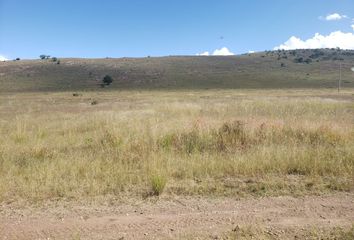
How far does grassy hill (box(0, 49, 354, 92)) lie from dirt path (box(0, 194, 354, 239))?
80774 mm

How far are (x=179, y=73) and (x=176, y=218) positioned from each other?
331 feet

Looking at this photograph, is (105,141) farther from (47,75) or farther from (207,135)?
(47,75)

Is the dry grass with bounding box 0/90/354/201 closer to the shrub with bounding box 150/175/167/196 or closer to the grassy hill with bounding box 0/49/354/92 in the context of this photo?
the shrub with bounding box 150/175/167/196

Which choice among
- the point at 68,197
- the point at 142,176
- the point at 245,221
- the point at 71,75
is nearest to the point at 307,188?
the point at 245,221

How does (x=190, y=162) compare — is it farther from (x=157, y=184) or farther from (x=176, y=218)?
(x=176, y=218)

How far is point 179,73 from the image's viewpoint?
105m

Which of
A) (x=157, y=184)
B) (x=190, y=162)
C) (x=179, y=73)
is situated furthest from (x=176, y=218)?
(x=179, y=73)

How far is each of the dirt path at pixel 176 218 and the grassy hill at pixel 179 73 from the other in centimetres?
8077

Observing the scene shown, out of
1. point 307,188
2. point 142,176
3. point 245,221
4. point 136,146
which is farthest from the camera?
point 136,146

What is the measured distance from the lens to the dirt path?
494 cm

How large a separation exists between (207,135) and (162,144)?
1322 mm

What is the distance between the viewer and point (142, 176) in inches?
285

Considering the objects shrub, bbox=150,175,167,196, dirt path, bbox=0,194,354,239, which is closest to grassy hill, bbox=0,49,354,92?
shrub, bbox=150,175,167,196

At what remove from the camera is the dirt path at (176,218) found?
494cm
